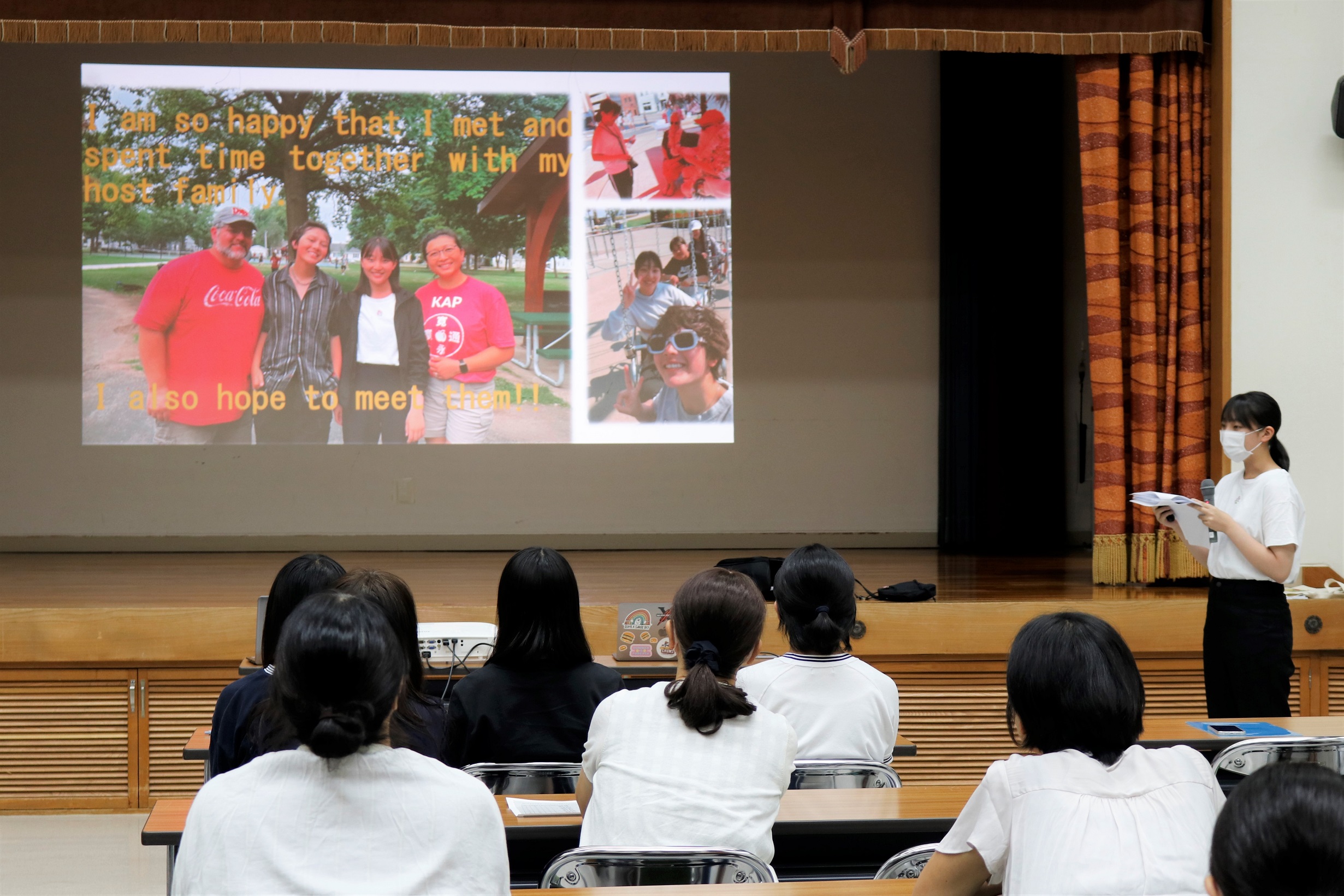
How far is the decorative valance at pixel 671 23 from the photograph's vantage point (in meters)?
4.25

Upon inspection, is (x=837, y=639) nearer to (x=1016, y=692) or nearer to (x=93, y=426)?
(x=1016, y=692)

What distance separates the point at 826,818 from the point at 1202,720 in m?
1.15

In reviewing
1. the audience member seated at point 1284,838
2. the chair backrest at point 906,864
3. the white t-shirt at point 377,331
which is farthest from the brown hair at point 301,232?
the audience member seated at point 1284,838

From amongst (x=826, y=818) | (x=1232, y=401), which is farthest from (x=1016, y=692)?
(x=1232, y=401)

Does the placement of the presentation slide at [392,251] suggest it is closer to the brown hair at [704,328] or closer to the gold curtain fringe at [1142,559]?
the brown hair at [704,328]

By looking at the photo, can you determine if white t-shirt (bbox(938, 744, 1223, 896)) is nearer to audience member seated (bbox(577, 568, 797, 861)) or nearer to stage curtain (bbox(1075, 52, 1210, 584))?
audience member seated (bbox(577, 568, 797, 861))

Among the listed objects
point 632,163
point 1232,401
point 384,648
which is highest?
point 632,163

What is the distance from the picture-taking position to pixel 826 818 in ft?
6.42

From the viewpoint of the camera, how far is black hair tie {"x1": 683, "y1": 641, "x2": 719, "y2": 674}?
75.0 inches

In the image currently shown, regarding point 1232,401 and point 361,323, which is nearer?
point 1232,401

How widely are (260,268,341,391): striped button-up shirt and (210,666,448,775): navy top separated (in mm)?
4230

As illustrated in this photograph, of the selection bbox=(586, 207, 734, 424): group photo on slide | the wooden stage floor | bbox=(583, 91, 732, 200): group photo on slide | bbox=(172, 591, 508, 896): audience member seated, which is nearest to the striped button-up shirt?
the wooden stage floor

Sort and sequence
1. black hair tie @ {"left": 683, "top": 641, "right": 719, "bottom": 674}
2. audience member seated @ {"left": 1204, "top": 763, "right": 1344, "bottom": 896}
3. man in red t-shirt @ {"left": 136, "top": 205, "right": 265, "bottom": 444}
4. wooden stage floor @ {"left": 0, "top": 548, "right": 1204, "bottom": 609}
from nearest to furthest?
audience member seated @ {"left": 1204, "top": 763, "right": 1344, "bottom": 896}
black hair tie @ {"left": 683, "top": 641, "right": 719, "bottom": 674}
wooden stage floor @ {"left": 0, "top": 548, "right": 1204, "bottom": 609}
man in red t-shirt @ {"left": 136, "top": 205, "right": 265, "bottom": 444}

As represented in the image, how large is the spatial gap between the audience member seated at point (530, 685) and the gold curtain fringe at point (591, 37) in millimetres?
2628
